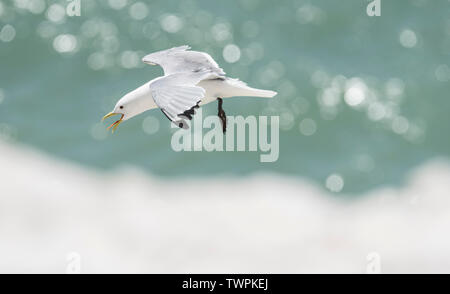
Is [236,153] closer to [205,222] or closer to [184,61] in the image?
[205,222]

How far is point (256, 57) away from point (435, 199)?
7.88ft

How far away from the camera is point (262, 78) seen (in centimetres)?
768

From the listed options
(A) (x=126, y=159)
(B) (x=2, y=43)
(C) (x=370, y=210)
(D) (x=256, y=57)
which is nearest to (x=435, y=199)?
(C) (x=370, y=210)

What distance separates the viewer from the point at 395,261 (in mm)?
6324

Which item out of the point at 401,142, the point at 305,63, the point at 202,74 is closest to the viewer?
the point at 202,74

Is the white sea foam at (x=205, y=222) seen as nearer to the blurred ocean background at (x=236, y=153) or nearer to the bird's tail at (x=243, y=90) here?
the blurred ocean background at (x=236, y=153)

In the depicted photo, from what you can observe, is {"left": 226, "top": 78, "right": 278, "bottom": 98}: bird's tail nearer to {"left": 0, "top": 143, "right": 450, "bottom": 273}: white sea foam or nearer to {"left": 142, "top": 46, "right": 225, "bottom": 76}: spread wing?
{"left": 142, "top": 46, "right": 225, "bottom": 76}: spread wing

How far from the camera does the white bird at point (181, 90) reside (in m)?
3.25

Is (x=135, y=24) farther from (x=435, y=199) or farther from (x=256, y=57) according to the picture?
(x=435, y=199)

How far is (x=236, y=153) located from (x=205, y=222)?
0.88 meters

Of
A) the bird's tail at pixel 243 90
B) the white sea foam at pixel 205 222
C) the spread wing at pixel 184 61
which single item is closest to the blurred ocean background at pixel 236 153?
the white sea foam at pixel 205 222

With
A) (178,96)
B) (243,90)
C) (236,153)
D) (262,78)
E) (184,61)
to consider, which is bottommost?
(178,96)

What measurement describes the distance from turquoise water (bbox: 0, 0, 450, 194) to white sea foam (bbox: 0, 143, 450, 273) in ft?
0.60

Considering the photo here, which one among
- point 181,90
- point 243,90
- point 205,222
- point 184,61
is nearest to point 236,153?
point 205,222
